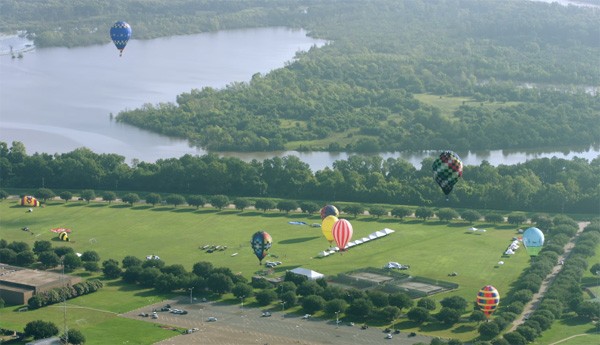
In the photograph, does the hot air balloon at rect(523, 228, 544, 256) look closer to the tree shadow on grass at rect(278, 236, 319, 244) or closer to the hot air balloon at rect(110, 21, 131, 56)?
the tree shadow on grass at rect(278, 236, 319, 244)

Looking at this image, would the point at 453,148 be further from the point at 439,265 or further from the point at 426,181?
Answer: the point at 439,265

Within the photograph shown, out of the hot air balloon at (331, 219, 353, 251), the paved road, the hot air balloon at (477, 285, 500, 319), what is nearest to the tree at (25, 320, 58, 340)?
the paved road

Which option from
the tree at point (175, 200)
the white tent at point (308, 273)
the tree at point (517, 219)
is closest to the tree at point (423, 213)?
the tree at point (517, 219)

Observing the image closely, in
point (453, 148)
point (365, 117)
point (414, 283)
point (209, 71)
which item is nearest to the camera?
point (414, 283)

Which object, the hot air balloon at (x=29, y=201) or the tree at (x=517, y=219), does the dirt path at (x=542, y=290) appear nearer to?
the tree at (x=517, y=219)

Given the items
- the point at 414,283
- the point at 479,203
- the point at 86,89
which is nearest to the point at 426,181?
the point at 479,203

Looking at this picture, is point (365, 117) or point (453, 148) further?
point (365, 117)
